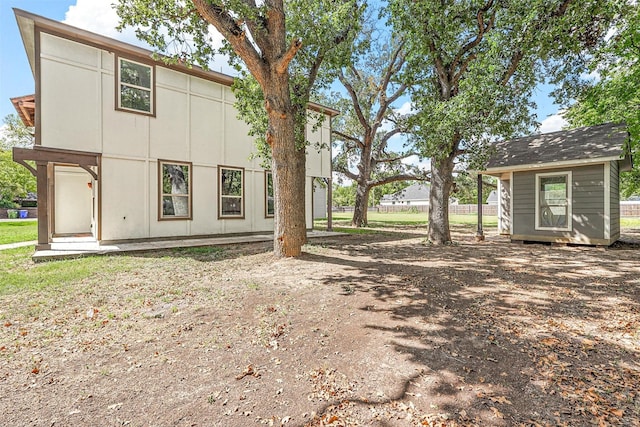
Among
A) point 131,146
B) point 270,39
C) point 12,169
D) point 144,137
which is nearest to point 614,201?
point 270,39

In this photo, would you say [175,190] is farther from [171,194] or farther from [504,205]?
[504,205]

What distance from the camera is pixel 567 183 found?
30.2 feet

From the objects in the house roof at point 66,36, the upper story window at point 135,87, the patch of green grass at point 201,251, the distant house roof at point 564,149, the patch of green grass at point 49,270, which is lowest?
the patch of green grass at point 49,270

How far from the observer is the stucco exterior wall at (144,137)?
7.78 meters

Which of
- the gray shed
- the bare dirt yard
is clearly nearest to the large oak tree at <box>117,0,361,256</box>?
the bare dirt yard

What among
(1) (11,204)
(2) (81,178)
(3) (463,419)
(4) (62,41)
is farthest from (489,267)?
(1) (11,204)

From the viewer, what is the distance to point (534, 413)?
200 cm

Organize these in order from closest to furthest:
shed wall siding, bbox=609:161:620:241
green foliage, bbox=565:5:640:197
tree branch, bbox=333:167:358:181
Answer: green foliage, bbox=565:5:640:197 < shed wall siding, bbox=609:161:620:241 < tree branch, bbox=333:167:358:181

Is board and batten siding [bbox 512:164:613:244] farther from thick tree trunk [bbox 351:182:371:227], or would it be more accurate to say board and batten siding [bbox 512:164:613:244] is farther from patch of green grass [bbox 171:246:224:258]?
patch of green grass [bbox 171:246:224:258]

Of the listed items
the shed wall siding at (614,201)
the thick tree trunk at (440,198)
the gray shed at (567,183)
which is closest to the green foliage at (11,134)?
the thick tree trunk at (440,198)

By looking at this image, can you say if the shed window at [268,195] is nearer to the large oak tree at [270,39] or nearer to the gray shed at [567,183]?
the large oak tree at [270,39]

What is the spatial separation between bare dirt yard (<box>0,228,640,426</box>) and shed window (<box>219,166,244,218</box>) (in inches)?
223

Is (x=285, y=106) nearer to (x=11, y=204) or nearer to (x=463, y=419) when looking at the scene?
(x=463, y=419)

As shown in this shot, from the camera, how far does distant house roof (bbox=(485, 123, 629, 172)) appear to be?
27.8 ft
